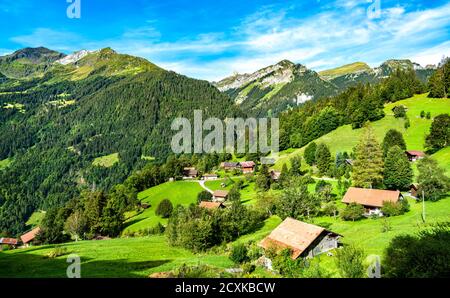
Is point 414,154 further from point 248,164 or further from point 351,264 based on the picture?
point 351,264

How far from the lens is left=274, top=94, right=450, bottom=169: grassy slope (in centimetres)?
8899

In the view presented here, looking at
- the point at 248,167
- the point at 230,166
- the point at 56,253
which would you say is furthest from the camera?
the point at 230,166

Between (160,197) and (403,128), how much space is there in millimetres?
72792

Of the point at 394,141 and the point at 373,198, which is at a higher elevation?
the point at 394,141

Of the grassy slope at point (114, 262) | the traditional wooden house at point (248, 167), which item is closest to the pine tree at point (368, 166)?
the grassy slope at point (114, 262)

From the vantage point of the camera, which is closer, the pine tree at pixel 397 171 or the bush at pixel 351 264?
the bush at pixel 351 264

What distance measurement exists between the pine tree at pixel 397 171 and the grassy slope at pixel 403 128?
26460 mm

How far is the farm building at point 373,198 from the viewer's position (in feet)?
163

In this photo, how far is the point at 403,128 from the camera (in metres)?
94.6

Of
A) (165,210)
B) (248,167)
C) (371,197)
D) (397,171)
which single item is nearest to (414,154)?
(397,171)

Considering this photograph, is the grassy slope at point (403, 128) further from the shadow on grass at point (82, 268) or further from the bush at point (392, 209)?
the shadow on grass at point (82, 268)

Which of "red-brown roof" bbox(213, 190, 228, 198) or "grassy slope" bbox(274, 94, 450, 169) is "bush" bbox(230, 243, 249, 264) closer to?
"red-brown roof" bbox(213, 190, 228, 198)

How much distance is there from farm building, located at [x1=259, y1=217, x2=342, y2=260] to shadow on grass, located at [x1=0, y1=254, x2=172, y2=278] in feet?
39.8

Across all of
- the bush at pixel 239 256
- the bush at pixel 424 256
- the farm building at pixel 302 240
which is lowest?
the bush at pixel 239 256
